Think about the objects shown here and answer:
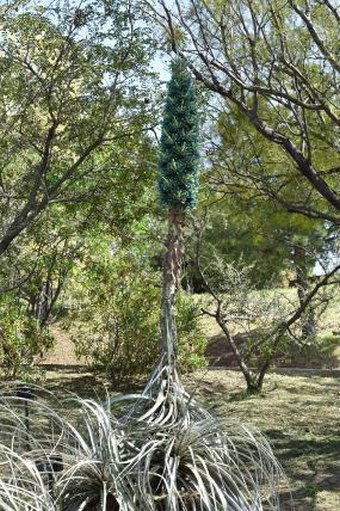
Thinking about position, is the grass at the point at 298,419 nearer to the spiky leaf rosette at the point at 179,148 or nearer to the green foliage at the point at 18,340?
the spiky leaf rosette at the point at 179,148

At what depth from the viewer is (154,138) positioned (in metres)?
7.95

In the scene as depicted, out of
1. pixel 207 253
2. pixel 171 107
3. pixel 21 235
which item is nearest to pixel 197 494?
pixel 171 107

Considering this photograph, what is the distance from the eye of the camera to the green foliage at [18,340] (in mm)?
8651

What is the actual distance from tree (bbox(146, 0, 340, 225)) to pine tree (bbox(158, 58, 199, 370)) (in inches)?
107

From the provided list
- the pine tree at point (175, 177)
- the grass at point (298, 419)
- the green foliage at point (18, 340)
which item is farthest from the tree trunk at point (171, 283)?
the green foliage at point (18, 340)

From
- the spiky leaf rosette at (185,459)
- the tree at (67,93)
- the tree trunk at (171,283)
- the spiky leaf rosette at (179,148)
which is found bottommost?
the spiky leaf rosette at (185,459)

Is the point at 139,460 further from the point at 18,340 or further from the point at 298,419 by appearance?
the point at 18,340

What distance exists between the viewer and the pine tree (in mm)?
3664

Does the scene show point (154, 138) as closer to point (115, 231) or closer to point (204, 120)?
point (204, 120)

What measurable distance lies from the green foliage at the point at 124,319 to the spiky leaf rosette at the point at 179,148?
5880 mm

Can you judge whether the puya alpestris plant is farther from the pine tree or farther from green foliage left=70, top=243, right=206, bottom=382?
green foliage left=70, top=243, right=206, bottom=382

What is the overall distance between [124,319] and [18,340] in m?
1.52

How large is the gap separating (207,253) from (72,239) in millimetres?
5520

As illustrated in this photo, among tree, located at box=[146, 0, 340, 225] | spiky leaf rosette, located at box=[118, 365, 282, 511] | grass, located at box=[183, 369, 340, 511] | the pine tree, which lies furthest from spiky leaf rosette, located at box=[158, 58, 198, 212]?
tree, located at box=[146, 0, 340, 225]
